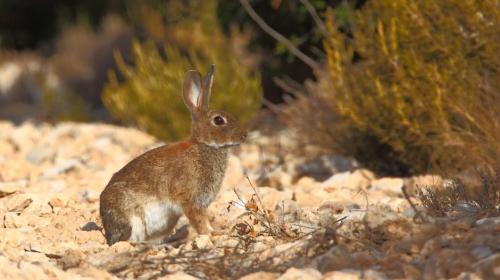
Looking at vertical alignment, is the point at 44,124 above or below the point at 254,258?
above

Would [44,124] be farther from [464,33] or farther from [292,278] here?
[292,278]

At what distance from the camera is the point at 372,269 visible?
14.6 feet

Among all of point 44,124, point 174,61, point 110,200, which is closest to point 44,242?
point 110,200

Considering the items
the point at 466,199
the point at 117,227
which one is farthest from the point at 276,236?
the point at 466,199

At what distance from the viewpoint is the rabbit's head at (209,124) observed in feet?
19.6

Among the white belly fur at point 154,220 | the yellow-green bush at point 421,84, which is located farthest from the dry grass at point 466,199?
the white belly fur at point 154,220

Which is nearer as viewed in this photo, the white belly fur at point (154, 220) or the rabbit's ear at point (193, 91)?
the white belly fur at point (154, 220)

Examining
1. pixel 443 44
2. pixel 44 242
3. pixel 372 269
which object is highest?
pixel 443 44

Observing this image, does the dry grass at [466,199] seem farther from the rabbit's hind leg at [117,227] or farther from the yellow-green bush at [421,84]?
the rabbit's hind leg at [117,227]

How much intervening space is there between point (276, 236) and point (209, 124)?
104cm

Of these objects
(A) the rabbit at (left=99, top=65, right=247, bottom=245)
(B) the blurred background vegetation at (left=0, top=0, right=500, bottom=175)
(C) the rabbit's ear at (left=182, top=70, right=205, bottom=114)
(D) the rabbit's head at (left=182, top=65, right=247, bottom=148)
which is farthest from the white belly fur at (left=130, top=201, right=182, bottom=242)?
(B) the blurred background vegetation at (left=0, top=0, right=500, bottom=175)

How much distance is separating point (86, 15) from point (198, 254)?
35.7ft

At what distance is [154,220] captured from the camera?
5652 millimetres

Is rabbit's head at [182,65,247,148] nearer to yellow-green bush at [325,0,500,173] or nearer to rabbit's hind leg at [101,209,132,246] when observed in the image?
rabbit's hind leg at [101,209,132,246]
